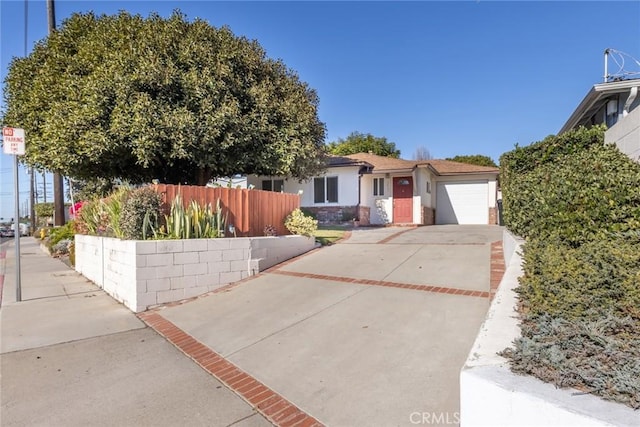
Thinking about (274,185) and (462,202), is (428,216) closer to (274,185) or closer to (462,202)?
(462,202)

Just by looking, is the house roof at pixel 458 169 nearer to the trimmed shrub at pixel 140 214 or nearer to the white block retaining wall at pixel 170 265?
the white block retaining wall at pixel 170 265

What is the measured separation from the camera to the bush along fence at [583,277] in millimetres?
2156

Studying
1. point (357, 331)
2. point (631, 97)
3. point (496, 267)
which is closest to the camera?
point (357, 331)

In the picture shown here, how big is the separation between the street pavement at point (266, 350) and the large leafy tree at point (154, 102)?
4.66m

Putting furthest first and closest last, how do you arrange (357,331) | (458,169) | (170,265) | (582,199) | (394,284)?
(458,169) < (170,265) < (394,284) < (582,199) < (357,331)

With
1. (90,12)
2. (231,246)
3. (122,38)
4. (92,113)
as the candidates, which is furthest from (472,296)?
(90,12)

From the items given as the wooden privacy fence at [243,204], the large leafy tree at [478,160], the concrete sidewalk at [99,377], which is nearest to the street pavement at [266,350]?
the concrete sidewalk at [99,377]

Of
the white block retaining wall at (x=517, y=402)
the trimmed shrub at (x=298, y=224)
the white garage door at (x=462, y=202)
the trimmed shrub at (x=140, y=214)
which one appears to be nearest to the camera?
the white block retaining wall at (x=517, y=402)

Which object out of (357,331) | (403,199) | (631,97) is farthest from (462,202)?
(357,331)

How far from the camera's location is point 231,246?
745 centimetres

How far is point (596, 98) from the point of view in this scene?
9664 mm

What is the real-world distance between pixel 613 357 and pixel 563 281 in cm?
133

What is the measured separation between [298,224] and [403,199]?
30.1ft

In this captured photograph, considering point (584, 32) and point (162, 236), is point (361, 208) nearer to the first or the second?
point (584, 32)
